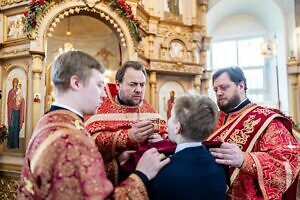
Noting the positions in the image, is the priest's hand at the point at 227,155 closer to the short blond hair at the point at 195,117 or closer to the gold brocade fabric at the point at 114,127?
the short blond hair at the point at 195,117

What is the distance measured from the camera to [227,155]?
5.99ft

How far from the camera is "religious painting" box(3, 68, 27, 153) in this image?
5660 mm

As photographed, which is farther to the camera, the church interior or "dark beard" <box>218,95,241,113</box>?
the church interior

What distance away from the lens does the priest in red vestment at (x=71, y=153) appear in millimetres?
1281

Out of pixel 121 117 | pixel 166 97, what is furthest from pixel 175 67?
pixel 121 117

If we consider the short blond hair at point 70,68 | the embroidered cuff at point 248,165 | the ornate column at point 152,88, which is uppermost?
the ornate column at point 152,88

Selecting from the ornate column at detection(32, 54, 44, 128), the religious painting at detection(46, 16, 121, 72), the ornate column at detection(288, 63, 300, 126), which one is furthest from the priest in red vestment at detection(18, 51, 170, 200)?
the ornate column at detection(288, 63, 300, 126)

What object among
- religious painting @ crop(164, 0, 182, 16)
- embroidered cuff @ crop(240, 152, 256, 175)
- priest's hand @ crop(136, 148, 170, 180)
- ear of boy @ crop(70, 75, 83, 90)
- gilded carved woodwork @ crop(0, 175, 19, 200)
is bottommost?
gilded carved woodwork @ crop(0, 175, 19, 200)

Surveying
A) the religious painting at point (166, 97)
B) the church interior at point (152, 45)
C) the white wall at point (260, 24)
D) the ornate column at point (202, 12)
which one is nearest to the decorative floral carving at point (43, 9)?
the church interior at point (152, 45)

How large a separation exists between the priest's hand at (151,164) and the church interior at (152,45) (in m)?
4.35

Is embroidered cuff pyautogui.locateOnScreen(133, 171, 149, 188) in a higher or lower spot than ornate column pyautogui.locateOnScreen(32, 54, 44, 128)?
lower

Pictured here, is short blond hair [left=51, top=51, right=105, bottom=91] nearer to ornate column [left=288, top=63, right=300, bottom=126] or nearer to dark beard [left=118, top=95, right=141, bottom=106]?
dark beard [left=118, top=95, right=141, bottom=106]

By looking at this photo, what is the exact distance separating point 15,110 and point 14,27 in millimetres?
1560

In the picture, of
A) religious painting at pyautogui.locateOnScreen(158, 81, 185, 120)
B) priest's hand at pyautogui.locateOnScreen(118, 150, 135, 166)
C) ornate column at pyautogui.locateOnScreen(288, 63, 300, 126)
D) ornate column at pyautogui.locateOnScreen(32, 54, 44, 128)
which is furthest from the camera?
ornate column at pyautogui.locateOnScreen(288, 63, 300, 126)
